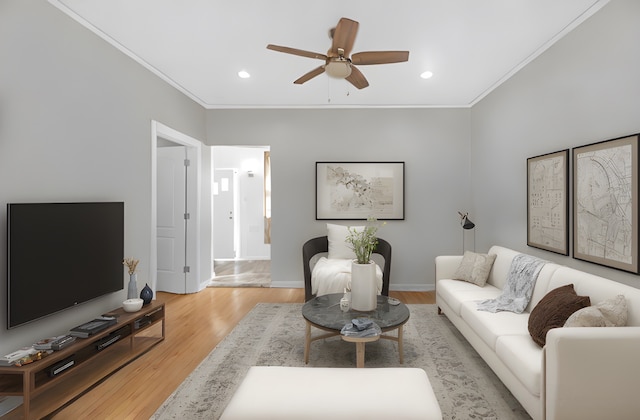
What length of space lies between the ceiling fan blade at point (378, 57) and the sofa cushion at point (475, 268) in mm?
2241

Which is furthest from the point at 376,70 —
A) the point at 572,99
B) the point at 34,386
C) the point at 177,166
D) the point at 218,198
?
the point at 218,198

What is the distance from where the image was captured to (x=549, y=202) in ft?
10.3

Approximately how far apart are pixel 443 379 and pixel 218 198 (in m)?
6.34

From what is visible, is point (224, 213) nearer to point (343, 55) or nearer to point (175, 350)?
point (175, 350)

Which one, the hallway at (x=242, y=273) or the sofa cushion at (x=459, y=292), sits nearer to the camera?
the sofa cushion at (x=459, y=292)

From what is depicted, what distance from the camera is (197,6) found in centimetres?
256

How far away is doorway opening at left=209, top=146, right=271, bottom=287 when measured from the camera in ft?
25.1

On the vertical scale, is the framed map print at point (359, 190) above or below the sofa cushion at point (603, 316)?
above

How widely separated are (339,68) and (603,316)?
2.27m

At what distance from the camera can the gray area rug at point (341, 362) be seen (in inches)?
84.9

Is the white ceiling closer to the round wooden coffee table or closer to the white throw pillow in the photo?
the white throw pillow

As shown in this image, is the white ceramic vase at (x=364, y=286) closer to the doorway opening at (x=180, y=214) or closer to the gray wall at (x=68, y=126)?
the gray wall at (x=68, y=126)

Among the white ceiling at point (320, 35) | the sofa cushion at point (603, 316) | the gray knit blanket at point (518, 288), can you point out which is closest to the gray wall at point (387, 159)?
the white ceiling at point (320, 35)

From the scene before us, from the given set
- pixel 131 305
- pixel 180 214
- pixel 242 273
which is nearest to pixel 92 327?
pixel 131 305
